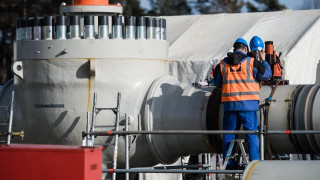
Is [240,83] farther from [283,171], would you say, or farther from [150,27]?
[283,171]

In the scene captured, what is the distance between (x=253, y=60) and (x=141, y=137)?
7.38 feet

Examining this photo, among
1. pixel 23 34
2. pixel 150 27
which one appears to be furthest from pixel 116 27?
pixel 23 34

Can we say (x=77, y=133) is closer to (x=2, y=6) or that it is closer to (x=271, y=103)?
(x=271, y=103)

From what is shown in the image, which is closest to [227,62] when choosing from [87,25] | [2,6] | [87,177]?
[87,25]

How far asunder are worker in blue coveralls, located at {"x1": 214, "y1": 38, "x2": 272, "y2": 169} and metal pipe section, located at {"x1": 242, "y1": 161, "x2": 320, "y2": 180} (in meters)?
2.68

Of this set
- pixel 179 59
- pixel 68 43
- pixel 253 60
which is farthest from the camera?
pixel 179 59

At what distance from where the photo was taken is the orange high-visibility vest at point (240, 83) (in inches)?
504

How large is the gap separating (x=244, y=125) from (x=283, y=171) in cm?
297

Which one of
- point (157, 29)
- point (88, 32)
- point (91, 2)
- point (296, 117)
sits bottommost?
point (296, 117)

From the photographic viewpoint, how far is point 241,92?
12820mm

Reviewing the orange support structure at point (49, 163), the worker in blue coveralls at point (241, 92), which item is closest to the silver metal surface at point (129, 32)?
the worker in blue coveralls at point (241, 92)

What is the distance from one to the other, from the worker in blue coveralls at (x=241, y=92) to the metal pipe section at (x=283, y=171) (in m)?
2.68

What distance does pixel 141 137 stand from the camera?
46.1 feet

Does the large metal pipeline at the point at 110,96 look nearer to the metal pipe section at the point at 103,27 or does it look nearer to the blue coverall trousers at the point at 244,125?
the metal pipe section at the point at 103,27
